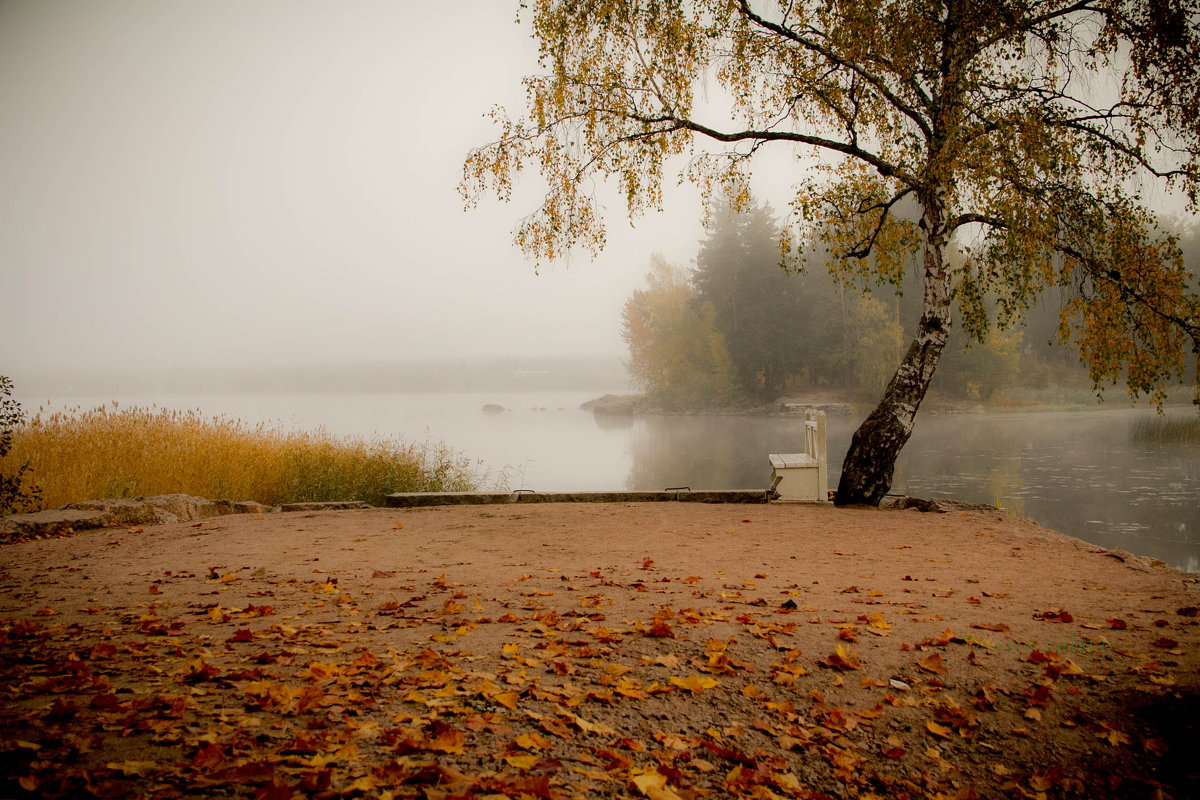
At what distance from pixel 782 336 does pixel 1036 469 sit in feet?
92.3

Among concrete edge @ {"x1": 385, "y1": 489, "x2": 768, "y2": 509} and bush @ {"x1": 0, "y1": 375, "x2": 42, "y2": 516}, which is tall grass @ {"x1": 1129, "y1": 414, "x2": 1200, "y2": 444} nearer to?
concrete edge @ {"x1": 385, "y1": 489, "x2": 768, "y2": 509}

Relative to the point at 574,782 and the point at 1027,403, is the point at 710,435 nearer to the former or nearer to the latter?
the point at 1027,403

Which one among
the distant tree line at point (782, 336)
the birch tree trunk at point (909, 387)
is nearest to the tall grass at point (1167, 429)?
the distant tree line at point (782, 336)

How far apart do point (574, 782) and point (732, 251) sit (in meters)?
48.1

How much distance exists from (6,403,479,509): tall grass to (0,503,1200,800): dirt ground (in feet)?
16.9

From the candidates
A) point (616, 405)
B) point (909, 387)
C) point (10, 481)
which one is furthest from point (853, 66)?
point (616, 405)

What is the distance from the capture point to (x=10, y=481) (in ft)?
29.4

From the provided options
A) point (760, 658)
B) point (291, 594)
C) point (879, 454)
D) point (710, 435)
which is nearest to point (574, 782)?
point (760, 658)

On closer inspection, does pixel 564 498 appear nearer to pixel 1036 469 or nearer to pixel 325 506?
pixel 325 506

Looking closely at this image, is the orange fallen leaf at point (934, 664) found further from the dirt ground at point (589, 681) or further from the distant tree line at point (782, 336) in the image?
the distant tree line at point (782, 336)

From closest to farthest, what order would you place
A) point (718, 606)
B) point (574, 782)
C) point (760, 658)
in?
point (574, 782) < point (760, 658) < point (718, 606)

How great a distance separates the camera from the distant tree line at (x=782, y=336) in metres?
44.1

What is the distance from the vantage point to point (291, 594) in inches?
187

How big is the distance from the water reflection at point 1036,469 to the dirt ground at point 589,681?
812cm
